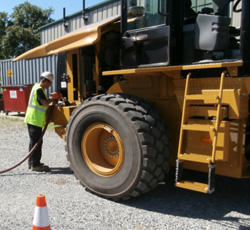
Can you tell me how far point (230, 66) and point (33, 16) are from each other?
90.1ft

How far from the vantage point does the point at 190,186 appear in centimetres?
321

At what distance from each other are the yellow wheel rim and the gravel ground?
1.24 ft

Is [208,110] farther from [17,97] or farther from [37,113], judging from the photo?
[17,97]

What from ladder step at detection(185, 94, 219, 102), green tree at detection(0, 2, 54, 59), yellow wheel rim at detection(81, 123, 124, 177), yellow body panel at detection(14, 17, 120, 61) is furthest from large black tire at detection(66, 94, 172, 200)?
green tree at detection(0, 2, 54, 59)

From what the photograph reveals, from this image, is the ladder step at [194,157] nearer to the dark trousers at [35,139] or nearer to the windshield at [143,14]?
the windshield at [143,14]

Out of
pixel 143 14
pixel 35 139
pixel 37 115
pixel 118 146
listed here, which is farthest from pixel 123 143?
pixel 35 139

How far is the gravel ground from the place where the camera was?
321cm

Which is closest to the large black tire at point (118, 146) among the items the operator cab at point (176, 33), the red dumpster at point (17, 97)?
the operator cab at point (176, 33)

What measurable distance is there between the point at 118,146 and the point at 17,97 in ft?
29.6

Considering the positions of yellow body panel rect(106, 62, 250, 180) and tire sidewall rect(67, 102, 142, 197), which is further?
tire sidewall rect(67, 102, 142, 197)

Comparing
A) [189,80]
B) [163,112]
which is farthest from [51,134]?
[189,80]

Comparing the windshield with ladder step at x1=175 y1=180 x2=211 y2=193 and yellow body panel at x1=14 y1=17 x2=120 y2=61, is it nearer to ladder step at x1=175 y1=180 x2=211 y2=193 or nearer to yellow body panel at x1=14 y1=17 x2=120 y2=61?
yellow body panel at x1=14 y1=17 x2=120 y2=61

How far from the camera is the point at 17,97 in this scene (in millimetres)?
11898

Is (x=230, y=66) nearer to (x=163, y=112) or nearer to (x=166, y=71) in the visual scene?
(x=166, y=71)
